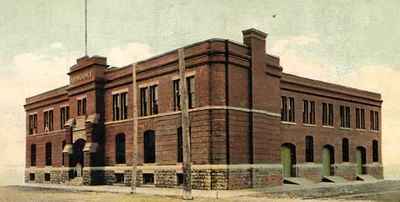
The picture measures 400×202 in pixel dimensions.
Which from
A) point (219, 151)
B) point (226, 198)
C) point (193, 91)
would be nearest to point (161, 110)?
point (193, 91)

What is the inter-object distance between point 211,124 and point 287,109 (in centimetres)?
1227

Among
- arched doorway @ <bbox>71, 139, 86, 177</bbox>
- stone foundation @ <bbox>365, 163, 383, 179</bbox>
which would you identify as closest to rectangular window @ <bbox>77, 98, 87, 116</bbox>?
arched doorway @ <bbox>71, 139, 86, 177</bbox>

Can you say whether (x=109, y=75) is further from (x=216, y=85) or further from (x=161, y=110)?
(x=216, y=85)

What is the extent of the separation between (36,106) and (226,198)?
32.6 m

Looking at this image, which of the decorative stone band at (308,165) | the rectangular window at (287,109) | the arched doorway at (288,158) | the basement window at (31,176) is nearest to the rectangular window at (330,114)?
the decorative stone band at (308,165)

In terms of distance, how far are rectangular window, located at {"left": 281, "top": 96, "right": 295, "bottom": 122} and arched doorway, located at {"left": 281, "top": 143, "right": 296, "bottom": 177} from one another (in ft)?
6.33

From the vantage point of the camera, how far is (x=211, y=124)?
1216 inches

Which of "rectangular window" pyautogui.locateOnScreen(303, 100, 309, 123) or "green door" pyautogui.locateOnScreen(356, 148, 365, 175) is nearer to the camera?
"rectangular window" pyautogui.locateOnScreen(303, 100, 309, 123)

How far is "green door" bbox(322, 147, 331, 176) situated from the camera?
45312 mm

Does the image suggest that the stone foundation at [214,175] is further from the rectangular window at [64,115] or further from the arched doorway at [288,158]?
the rectangular window at [64,115]

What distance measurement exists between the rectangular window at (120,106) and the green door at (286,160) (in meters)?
11.5

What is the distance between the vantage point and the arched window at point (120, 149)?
128 feet

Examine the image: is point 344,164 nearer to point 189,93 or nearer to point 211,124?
point 189,93

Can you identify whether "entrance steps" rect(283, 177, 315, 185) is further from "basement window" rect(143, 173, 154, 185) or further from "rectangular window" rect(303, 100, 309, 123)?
"basement window" rect(143, 173, 154, 185)
